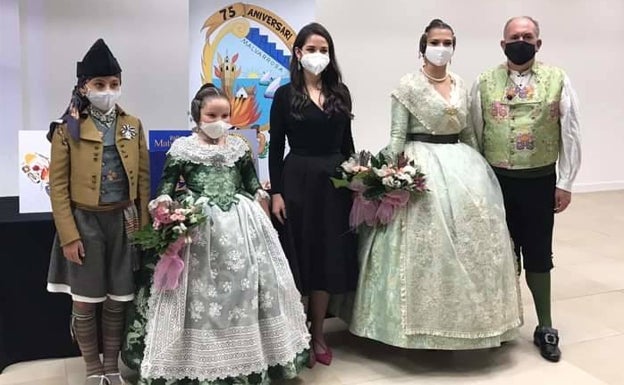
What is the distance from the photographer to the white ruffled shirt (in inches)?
113

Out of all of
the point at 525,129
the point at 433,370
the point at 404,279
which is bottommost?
the point at 433,370

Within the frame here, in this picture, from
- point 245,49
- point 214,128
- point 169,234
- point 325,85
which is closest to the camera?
point 169,234

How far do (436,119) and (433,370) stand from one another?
111 cm

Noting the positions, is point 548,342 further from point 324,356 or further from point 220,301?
point 220,301

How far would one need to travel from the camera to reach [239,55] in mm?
4219

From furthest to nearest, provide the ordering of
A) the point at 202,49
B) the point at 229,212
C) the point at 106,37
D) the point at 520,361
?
1. the point at 106,37
2. the point at 202,49
3. the point at 520,361
4. the point at 229,212

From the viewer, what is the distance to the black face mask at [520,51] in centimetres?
288

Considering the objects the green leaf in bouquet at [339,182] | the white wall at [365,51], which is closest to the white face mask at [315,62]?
the green leaf in bouquet at [339,182]

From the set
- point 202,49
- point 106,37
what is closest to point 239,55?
point 202,49

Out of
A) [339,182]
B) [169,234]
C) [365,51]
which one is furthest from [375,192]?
[365,51]

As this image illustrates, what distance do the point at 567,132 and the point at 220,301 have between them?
5.56 feet

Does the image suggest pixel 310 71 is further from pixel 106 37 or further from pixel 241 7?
pixel 106 37

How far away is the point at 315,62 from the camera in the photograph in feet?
8.96

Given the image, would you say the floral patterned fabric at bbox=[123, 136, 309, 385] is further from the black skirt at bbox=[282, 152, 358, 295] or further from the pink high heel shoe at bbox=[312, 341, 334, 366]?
the pink high heel shoe at bbox=[312, 341, 334, 366]
